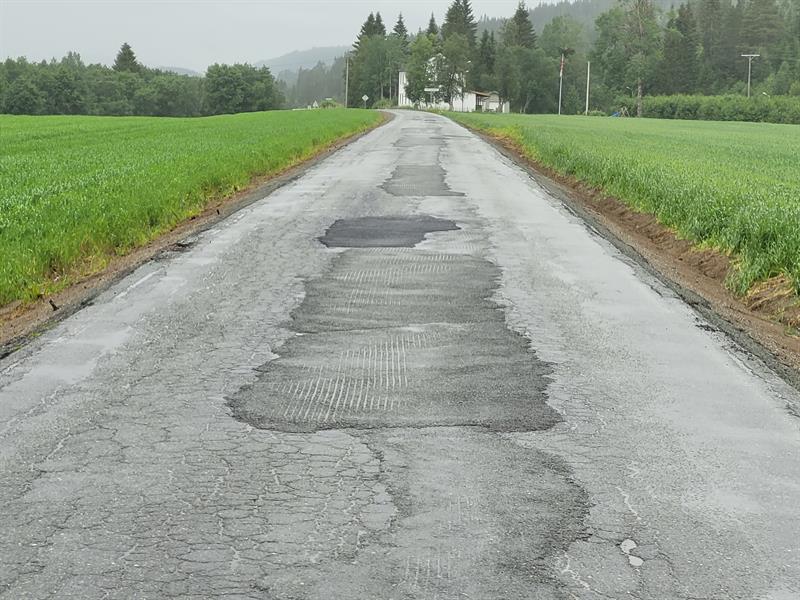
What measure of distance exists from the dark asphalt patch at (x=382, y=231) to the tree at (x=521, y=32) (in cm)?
13780

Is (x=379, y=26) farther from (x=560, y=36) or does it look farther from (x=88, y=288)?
(x=88, y=288)

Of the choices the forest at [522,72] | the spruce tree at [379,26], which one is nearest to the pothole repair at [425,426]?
the forest at [522,72]

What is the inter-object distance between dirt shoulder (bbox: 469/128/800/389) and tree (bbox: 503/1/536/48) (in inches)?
5321

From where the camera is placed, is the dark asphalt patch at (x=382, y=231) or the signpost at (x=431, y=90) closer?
the dark asphalt patch at (x=382, y=231)

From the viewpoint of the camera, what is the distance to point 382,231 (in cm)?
1130

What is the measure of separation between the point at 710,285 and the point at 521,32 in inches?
5633

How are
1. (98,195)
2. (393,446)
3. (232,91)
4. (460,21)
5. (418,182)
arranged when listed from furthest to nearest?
(460,21) < (232,91) < (418,182) < (98,195) < (393,446)

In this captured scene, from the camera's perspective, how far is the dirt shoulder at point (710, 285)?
6738mm

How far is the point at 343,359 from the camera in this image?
5.82 m

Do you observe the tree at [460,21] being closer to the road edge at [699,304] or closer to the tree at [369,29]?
the tree at [369,29]

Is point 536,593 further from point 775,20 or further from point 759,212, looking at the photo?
point 775,20

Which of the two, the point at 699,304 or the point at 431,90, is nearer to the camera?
the point at 699,304

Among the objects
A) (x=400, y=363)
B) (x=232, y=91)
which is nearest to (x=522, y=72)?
(x=232, y=91)

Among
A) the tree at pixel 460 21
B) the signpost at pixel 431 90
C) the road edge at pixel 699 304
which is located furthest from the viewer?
the tree at pixel 460 21
